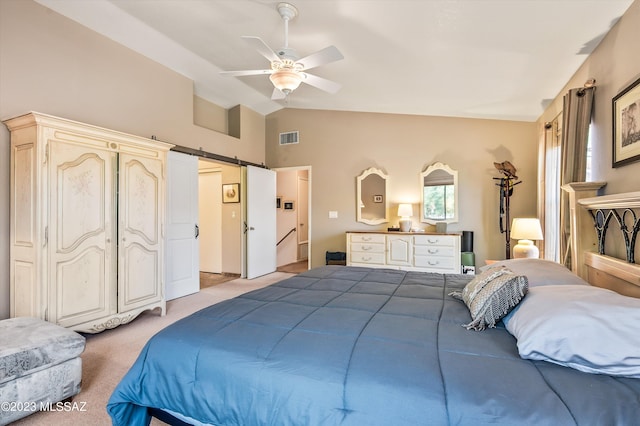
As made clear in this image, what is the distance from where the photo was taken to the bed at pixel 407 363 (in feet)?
3.18

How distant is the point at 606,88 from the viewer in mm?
2193

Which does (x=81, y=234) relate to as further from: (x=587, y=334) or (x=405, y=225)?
(x=405, y=225)

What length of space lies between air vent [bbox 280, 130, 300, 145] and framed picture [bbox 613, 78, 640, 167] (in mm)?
4569

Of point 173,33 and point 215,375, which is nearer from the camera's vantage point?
point 215,375

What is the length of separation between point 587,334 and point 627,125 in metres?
1.58

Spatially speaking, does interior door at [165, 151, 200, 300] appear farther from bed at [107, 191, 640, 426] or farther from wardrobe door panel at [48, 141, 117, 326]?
bed at [107, 191, 640, 426]

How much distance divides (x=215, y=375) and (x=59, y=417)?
1.37 meters

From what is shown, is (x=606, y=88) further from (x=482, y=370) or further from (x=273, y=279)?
(x=273, y=279)

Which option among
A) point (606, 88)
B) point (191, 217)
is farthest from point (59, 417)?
point (606, 88)

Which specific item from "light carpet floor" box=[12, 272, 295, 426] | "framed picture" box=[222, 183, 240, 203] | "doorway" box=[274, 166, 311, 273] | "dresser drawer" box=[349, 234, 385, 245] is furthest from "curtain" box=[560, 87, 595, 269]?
"doorway" box=[274, 166, 311, 273]

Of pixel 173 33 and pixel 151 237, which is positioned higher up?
pixel 173 33

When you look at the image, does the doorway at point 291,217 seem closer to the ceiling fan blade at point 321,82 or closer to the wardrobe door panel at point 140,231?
the wardrobe door panel at point 140,231

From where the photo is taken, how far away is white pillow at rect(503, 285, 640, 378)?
1.04m

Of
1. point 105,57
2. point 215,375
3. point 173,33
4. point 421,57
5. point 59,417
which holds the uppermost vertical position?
point 173,33
